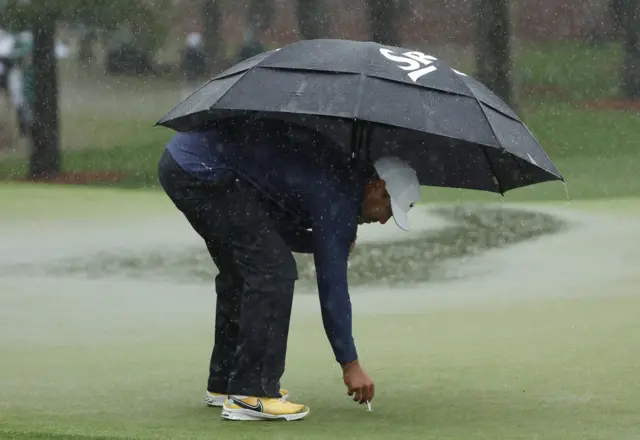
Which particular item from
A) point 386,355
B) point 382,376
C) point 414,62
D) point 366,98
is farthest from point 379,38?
point 366,98

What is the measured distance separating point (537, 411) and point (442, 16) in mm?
33014

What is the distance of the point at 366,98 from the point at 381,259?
294 inches

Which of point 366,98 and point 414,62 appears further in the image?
point 414,62

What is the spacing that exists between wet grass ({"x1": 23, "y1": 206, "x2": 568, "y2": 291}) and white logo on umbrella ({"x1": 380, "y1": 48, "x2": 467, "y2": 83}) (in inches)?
210

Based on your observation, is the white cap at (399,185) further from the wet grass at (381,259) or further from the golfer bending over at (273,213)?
the wet grass at (381,259)

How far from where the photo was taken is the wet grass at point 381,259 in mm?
11898

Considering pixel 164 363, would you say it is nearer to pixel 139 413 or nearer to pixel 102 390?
pixel 102 390

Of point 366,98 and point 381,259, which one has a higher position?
point 366,98

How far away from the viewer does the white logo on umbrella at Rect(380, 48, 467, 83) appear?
18.7 ft

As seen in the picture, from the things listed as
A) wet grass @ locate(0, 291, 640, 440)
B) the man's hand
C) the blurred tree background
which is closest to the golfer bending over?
the man's hand

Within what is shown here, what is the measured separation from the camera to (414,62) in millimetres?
5809

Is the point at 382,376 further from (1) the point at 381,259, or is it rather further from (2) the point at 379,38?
(2) the point at 379,38

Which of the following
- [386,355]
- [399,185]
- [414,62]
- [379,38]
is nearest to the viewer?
[399,185]

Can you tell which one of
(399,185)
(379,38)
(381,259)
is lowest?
(381,259)
